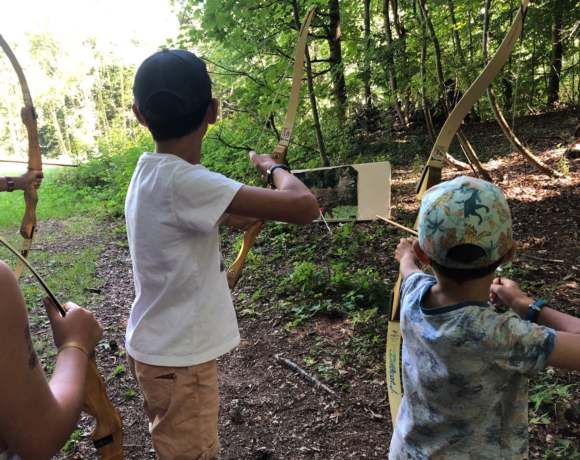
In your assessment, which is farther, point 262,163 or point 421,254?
point 262,163

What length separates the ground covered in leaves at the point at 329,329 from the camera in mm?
2111

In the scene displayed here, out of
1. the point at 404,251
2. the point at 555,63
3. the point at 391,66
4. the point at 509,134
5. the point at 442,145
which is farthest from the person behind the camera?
the point at 555,63

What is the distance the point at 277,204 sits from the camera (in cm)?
119

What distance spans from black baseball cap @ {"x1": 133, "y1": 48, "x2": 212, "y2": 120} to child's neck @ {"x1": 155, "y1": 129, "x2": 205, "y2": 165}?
0.08 metres

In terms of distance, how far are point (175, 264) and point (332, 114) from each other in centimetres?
554

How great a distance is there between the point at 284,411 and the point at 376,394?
550 mm

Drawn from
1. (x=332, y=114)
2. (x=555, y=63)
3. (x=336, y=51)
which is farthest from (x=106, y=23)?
(x=555, y=63)

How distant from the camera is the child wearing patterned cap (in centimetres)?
87

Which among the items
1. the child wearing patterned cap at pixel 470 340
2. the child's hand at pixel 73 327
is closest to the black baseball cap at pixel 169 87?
the child's hand at pixel 73 327

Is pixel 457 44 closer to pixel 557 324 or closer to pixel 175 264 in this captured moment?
pixel 557 324

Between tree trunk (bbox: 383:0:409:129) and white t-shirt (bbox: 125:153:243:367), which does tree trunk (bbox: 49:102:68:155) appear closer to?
tree trunk (bbox: 383:0:409:129)

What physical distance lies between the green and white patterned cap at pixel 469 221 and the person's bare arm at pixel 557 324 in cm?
22

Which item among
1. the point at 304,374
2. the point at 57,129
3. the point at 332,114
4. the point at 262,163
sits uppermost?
the point at 57,129

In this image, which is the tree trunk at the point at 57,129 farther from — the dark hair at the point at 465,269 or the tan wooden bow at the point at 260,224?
the dark hair at the point at 465,269
